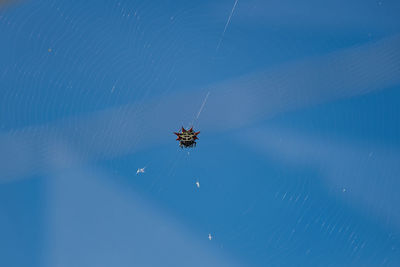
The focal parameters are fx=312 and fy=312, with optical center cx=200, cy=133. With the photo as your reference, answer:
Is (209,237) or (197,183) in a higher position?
(197,183)

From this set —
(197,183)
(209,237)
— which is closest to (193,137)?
(197,183)

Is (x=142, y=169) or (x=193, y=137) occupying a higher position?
(x=193, y=137)

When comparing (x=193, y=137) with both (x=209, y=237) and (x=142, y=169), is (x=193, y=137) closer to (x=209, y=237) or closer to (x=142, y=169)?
(x=142, y=169)

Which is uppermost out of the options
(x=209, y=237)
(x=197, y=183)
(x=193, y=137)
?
(x=193, y=137)

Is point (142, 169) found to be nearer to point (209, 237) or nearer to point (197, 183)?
point (197, 183)

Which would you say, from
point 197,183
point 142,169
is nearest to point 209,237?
point 197,183

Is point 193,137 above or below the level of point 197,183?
above
